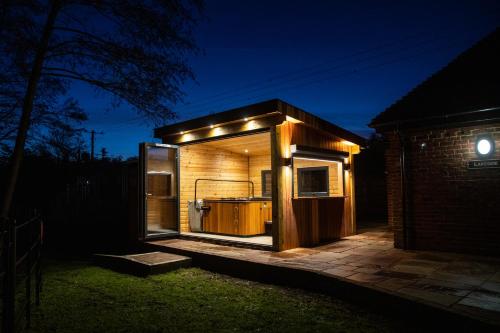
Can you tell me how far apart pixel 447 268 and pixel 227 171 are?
25.0 ft

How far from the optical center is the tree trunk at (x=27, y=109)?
7113mm

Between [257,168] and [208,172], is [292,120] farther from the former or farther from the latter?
[257,168]

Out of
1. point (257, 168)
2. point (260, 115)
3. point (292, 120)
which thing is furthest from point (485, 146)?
point (257, 168)

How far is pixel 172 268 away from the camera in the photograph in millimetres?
6555

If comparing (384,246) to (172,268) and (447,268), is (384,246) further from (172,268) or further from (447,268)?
(172,268)

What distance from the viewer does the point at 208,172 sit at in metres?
10.8

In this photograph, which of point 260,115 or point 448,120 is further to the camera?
point 260,115

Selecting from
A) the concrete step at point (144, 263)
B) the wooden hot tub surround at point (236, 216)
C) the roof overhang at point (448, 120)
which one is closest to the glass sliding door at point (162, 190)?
the wooden hot tub surround at point (236, 216)

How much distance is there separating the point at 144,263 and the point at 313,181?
6.00 m

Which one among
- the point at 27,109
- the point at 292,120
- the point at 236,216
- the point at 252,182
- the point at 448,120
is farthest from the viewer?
the point at 252,182

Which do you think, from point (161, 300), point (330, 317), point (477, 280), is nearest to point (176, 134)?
point (161, 300)

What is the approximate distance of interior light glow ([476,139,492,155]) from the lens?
20.1 feet

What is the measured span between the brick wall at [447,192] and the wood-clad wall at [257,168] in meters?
5.42

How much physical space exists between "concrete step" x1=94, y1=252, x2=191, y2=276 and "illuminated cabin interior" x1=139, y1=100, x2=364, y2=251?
4.75 feet
